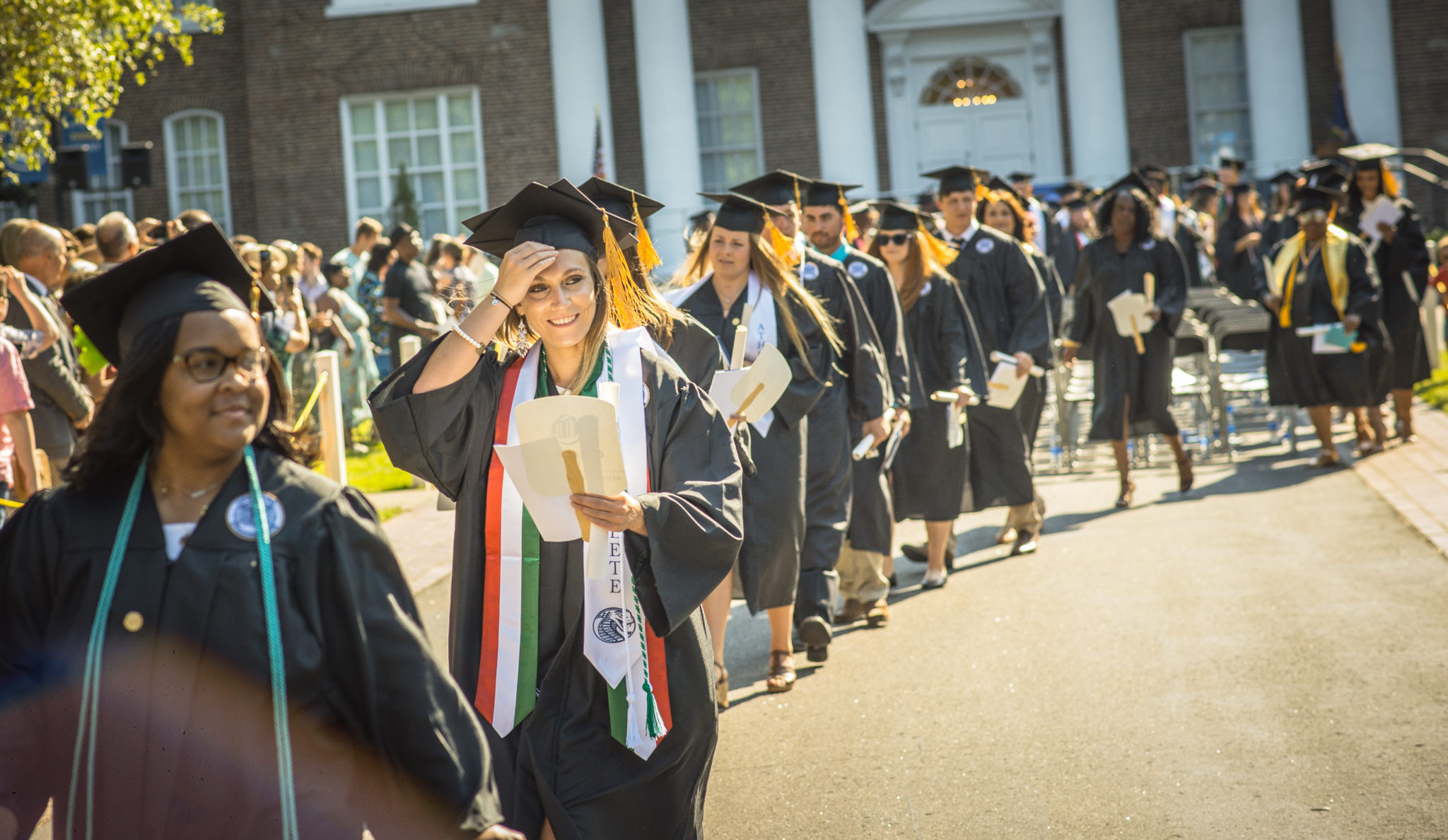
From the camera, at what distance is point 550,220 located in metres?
3.92

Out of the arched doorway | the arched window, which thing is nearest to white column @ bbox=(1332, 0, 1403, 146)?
the arched doorway

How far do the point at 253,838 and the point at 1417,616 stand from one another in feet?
20.4

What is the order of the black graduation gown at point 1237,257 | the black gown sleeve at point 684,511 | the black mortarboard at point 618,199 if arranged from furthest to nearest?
1. the black graduation gown at point 1237,257
2. the black mortarboard at point 618,199
3. the black gown sleeve at point 684,511

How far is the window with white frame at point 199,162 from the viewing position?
25344 millimetres

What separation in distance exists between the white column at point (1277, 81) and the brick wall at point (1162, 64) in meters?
1.10

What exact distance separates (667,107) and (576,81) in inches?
60.6

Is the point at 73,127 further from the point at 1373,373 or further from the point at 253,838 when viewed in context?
the point at 253,838

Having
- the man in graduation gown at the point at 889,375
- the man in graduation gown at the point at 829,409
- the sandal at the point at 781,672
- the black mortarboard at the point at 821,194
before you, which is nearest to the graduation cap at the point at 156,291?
the sandal at the point at 781,672

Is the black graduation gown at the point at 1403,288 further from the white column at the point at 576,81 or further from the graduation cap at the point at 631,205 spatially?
the white column at the point at 576,81

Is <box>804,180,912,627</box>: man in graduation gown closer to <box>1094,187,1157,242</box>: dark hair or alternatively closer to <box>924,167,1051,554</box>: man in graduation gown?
<box>924,167,1051,554</box>: man in graduation gown

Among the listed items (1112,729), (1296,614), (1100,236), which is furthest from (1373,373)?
(1112,729)

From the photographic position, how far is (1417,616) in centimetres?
716

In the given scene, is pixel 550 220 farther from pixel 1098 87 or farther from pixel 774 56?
pixel 774 56

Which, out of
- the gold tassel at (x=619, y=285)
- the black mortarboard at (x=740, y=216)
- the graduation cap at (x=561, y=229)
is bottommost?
the gold tassel at (x=619, y=285)
